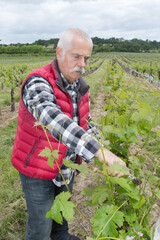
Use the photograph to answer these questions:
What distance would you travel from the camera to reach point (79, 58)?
1.61 metres

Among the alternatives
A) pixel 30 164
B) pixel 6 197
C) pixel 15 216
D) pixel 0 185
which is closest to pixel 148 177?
pixel 30 164

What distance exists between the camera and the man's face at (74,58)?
1555mm

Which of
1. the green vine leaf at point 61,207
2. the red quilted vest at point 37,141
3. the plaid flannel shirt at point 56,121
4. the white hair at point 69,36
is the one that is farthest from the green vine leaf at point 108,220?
the white hair at point 69,36

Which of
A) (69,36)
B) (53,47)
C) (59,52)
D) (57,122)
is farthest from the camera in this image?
(53,47)

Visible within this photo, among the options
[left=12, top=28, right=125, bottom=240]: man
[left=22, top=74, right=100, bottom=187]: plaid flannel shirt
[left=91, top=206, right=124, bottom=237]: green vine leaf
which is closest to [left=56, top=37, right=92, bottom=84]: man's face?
[left=12, top=28, right=125, bottom=240]: man

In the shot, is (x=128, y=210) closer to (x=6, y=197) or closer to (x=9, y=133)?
(x=6, y=197)

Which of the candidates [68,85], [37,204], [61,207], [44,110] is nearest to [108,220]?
[61,207]

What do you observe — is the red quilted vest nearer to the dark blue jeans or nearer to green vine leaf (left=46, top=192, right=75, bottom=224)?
the dark blue jeans

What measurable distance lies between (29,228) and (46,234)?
0.17 metres

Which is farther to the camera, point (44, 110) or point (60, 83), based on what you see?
point (60, 83)

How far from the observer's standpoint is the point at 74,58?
161 cm

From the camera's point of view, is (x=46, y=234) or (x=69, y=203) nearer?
(x=69, y=203)

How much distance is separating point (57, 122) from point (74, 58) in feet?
2.19

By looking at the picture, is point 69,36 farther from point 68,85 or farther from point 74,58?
point 68,85
